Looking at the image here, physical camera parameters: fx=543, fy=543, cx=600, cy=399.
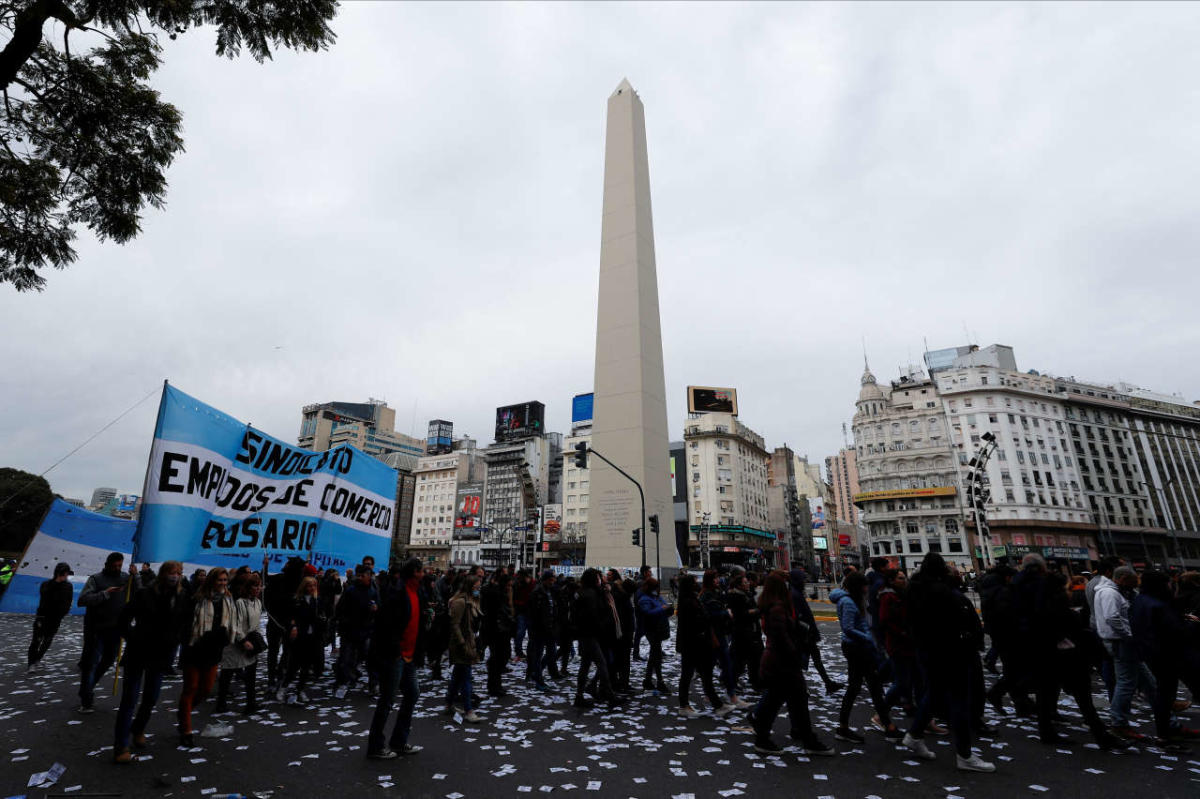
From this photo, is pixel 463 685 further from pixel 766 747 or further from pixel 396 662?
pixel 766 747

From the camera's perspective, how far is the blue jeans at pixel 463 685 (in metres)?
7.04

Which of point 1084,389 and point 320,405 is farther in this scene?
point 320,405

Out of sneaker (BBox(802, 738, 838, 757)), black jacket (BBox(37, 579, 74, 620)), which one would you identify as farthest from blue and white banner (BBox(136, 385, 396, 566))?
sneaker (BBox(802, 738, 838, 757))

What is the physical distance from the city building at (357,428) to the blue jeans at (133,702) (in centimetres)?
12424

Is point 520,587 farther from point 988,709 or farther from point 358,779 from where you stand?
point 988,709

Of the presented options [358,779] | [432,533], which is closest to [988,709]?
[358,779]

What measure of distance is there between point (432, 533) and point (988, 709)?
112 meters

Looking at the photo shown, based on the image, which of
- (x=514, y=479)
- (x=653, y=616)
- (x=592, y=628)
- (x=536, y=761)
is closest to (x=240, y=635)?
(x=536, y=761)

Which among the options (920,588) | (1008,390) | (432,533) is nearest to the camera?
(920,588)

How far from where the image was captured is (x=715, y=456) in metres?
87.4

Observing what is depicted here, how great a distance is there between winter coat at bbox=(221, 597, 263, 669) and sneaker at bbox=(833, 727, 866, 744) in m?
6.99

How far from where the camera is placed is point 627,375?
29672 millimetres

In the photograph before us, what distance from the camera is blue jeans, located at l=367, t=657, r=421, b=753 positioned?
5.43 metres

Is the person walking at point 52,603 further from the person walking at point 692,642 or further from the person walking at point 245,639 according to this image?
the person walking at point 692,642
